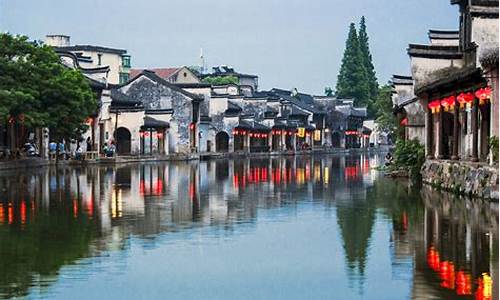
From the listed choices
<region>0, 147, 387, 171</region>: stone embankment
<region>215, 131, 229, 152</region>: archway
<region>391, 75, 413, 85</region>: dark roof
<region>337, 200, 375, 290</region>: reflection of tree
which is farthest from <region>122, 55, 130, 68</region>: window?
<region>337, 200, 375, 290</region>: reflection of tree

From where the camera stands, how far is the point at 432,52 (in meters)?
37.6

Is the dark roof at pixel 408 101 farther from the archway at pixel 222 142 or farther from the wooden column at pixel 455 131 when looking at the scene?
the archway at pixel 222 142

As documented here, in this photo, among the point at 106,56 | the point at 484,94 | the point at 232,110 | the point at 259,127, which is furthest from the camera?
the point at 106,56

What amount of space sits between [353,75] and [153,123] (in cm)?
6929

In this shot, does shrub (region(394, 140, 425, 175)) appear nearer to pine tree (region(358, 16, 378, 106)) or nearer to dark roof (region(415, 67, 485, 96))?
dark roof (region(415, 67, 485, 96))

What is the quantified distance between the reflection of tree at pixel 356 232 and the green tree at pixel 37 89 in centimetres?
2734

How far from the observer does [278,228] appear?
2081cm

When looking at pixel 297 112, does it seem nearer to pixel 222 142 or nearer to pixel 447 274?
pixel 222 142

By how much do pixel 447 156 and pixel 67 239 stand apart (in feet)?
66.6

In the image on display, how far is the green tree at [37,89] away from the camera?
170 feet

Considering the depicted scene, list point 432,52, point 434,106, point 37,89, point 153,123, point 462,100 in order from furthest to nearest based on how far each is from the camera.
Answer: point 153,123 → point 37,89 → point 432,52 → point 434,106 → point 462,100

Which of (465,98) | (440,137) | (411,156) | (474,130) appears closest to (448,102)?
(465,98)

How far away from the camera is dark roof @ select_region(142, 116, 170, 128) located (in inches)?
3243

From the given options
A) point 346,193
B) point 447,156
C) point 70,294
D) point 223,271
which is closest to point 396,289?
point 223,271
